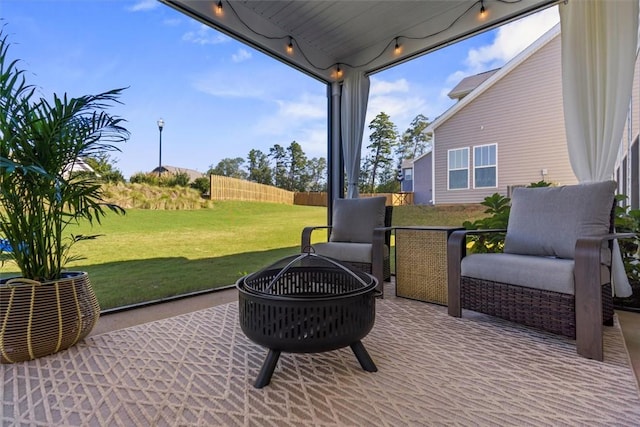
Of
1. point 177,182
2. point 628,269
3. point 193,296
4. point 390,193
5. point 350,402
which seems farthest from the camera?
point 390,193

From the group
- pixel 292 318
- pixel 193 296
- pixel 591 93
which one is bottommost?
pixel 193 296

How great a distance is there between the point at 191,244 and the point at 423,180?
9.63 ft

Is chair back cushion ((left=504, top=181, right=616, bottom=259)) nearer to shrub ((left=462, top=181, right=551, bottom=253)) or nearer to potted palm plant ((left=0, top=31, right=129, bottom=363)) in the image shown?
shrub ((left=462, top=181, right=551, bottom=253))

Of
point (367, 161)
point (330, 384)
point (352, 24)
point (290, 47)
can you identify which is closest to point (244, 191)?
point (367, 161)

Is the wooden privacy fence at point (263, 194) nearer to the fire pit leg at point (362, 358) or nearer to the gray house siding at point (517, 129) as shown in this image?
the gray house siding at point (517, 129)

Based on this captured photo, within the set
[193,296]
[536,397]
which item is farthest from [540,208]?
[193,296]

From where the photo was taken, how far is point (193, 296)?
10.0ft

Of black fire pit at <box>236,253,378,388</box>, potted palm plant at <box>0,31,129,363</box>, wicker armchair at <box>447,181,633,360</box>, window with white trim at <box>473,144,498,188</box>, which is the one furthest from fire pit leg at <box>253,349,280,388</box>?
window with white trim at <box>473,144,498,188</box>

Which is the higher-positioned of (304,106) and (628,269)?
(304,106)

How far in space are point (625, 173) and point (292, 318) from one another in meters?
4.06

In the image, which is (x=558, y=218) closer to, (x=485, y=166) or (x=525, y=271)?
(x=525, y=271)

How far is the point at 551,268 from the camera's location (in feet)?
5.87

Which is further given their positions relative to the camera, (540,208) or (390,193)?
(390,193)

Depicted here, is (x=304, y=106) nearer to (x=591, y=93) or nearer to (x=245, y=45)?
(x=245, y=45)
